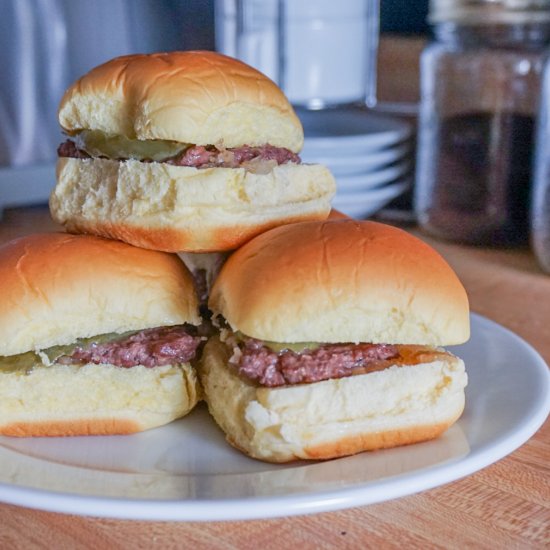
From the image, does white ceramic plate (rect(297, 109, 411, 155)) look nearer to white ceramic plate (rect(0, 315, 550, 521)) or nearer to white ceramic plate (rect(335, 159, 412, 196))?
white ceramic plate (rect(335, 159, 412, 196))

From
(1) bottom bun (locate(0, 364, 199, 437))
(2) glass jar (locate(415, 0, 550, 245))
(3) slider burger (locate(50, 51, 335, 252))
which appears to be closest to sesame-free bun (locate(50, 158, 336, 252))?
(3) slider burger (locate(50, 51, 335, 252))

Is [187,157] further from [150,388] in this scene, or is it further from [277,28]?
[277,28]

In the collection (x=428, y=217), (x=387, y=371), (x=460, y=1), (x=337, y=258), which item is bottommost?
(x=428, y=217)

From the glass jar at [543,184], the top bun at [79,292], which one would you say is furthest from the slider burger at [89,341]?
the glass jar at [543,184]

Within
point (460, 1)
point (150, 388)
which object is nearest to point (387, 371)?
point (150, 388)

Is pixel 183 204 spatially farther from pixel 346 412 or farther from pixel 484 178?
pixel 484 178
